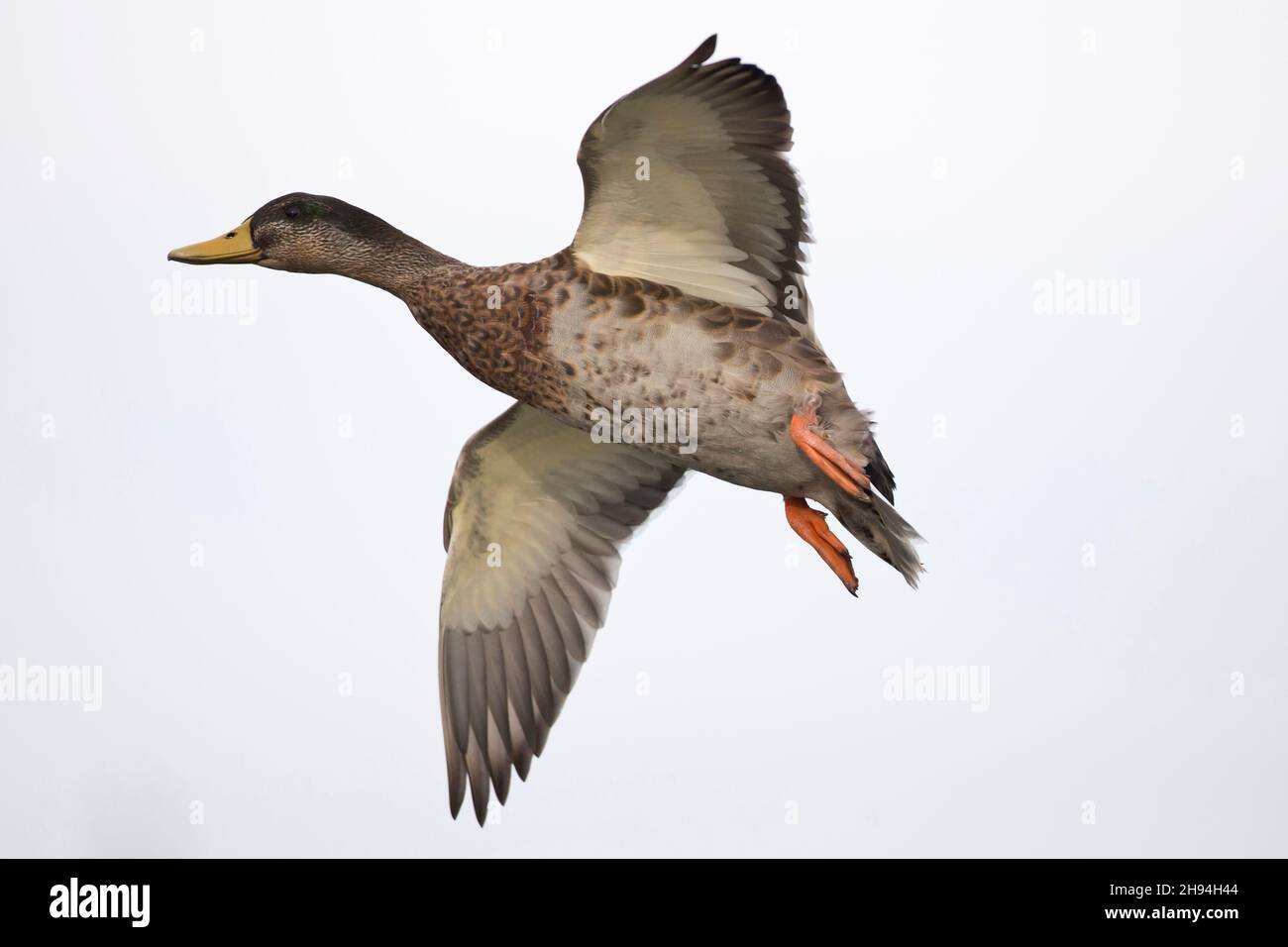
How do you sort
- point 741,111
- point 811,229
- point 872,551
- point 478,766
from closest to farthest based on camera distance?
point 741,111
point 811,229
point 872,551
point 478,766

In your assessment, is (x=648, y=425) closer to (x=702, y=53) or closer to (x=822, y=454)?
(x=822, y=454)

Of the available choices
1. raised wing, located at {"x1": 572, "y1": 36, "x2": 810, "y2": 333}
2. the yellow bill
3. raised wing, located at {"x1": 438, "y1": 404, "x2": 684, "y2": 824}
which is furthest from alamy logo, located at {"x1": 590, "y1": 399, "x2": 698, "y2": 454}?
the yellow bill

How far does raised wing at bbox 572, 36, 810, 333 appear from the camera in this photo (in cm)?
801

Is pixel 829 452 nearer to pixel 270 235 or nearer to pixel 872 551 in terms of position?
pixel 872 551

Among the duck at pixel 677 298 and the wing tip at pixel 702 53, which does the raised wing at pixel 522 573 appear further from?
the wing tip at pixel 702 53

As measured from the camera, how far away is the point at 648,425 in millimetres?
8648

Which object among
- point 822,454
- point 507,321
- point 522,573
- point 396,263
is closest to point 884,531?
point 822,454

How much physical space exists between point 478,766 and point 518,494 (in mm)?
1505

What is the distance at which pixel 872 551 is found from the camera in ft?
30.4

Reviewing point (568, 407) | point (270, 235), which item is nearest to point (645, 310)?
point (568, 407)

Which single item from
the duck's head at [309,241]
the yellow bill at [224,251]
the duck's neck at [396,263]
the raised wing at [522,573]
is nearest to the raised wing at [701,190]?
the duck's neck at [396,263]

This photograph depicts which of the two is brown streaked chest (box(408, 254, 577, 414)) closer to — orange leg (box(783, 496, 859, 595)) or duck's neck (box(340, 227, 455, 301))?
duck's neck (box(340, 227, 455, 301))

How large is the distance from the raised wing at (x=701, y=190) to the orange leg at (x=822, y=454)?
50 centimetres

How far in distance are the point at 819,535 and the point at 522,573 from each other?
5.94 feet
